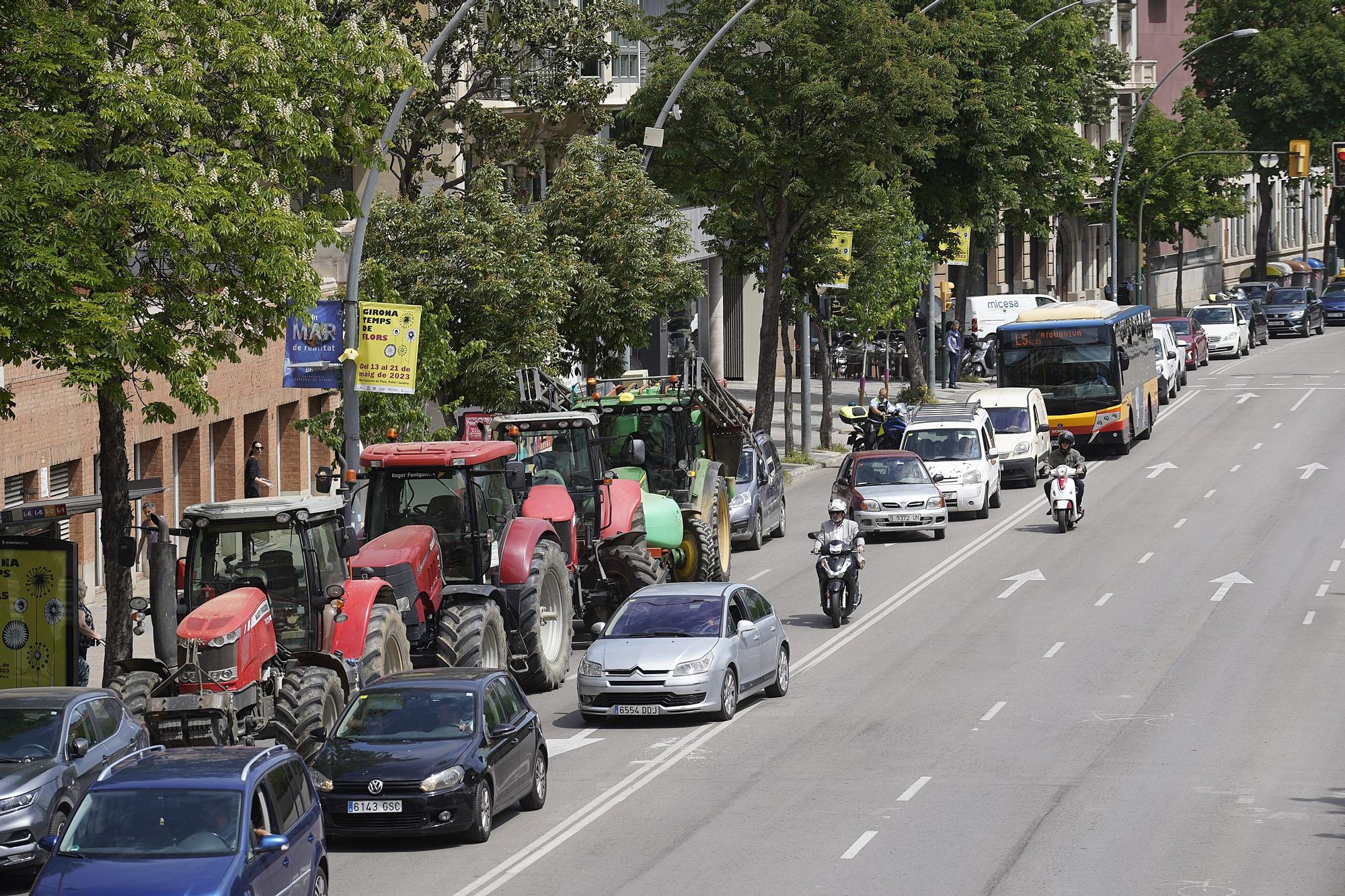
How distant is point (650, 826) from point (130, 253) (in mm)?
7038

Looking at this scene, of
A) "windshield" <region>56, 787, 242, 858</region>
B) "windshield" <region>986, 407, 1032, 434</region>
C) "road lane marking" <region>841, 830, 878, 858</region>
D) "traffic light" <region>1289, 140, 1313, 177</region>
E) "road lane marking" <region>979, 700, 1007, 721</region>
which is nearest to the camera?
"windshield" <region>56, 787, 242, 858</region>

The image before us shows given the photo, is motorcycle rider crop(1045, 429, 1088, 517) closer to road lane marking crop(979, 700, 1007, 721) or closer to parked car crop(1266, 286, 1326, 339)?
road lane marking crop(979, 700, 1007, 721)

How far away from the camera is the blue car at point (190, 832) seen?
39.8 feet

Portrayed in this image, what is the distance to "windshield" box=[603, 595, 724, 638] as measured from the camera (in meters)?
21.5

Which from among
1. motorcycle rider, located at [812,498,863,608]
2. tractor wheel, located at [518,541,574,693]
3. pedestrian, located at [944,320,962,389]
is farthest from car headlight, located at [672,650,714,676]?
pedestrian, located at [944,320,962,389]

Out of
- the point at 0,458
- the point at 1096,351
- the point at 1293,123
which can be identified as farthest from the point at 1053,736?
the point at 1293,123

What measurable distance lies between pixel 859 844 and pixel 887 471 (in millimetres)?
→ 19450

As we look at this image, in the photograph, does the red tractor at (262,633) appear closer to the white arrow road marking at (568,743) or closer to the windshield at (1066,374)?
the white arrow road marking at (568,743)

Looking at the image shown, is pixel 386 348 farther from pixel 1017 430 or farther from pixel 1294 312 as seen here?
pixel 1294 312

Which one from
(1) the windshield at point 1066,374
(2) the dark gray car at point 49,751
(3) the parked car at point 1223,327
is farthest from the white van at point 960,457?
(3) the parked car at point 1223,327

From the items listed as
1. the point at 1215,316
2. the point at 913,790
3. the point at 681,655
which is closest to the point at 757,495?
the point at 681,655

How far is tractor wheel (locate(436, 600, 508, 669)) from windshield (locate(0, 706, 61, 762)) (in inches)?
205

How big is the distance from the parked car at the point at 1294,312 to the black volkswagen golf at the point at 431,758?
213ft

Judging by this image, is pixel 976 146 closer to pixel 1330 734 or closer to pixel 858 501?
pixel 858 501
